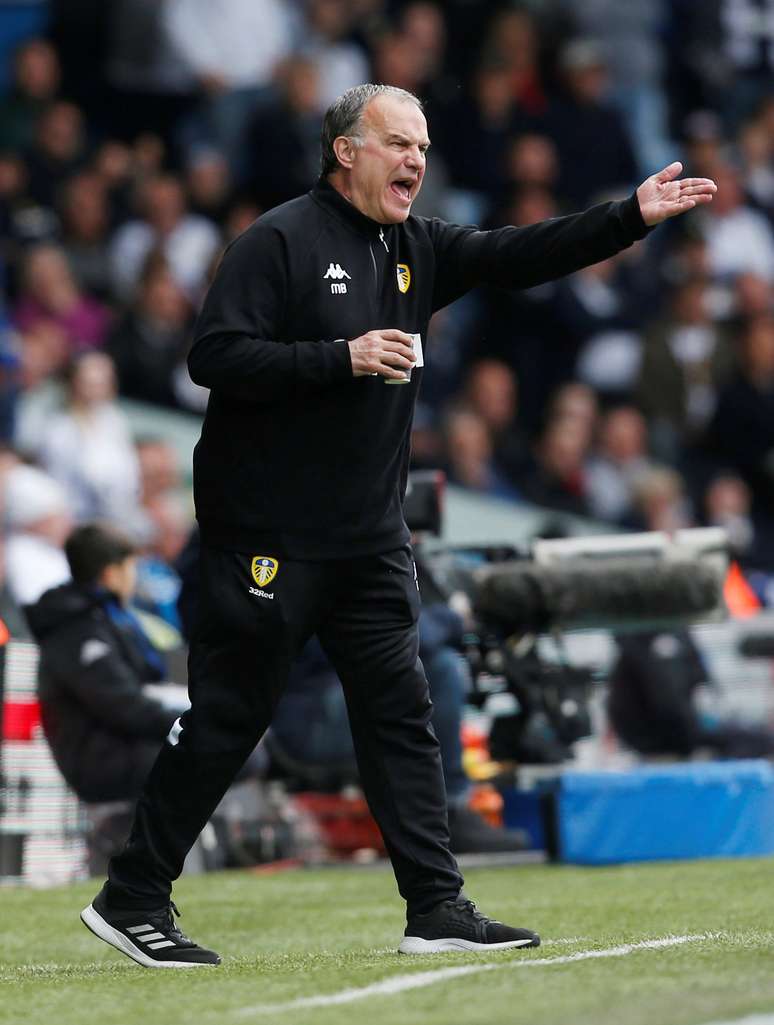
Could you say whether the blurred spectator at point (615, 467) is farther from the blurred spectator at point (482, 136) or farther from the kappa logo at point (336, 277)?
the kappa logo at point (336, 277)

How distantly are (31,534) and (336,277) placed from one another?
5.37m

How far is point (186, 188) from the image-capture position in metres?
14.8

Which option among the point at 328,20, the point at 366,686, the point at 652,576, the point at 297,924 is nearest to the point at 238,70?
the point at 328,20

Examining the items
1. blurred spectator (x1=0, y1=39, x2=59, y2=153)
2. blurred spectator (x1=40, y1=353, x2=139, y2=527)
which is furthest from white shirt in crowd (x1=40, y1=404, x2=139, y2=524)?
blurred spectator (x1=0, y1=39, x2=59, y2=153)

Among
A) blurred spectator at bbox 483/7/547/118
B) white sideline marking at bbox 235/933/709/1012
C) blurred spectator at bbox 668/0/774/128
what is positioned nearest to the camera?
white sideline marking at bbox 235/933/709/1012

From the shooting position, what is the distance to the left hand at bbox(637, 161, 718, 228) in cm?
507

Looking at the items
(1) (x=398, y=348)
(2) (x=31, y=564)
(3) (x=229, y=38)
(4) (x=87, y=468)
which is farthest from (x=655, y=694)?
(3) (x=229, y=38)

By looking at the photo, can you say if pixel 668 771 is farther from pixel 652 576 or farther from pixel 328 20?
pixel 328 20

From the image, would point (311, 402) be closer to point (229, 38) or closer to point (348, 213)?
point (348, 213)

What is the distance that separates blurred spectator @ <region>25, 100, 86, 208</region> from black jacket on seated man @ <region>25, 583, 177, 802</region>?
5.95 metres

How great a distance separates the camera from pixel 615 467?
49.5ft

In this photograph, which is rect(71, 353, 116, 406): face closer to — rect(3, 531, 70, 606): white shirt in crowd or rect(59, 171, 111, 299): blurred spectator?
rect(3, 531, 70, 606): white shirt in crowd

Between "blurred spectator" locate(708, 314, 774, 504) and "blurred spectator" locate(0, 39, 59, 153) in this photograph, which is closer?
"blurred spectator" locate(0, 39, 59, 153)

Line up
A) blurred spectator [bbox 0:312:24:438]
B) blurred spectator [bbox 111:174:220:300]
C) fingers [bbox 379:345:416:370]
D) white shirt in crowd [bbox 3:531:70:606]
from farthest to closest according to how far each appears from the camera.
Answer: blurred spectator [bbox 111:174:220:300], blurred spectator [bbox 0:312:24:438], white shirt in crowd [bbox 3:531:70:606], fingers [bbox 379:345:416:370]
